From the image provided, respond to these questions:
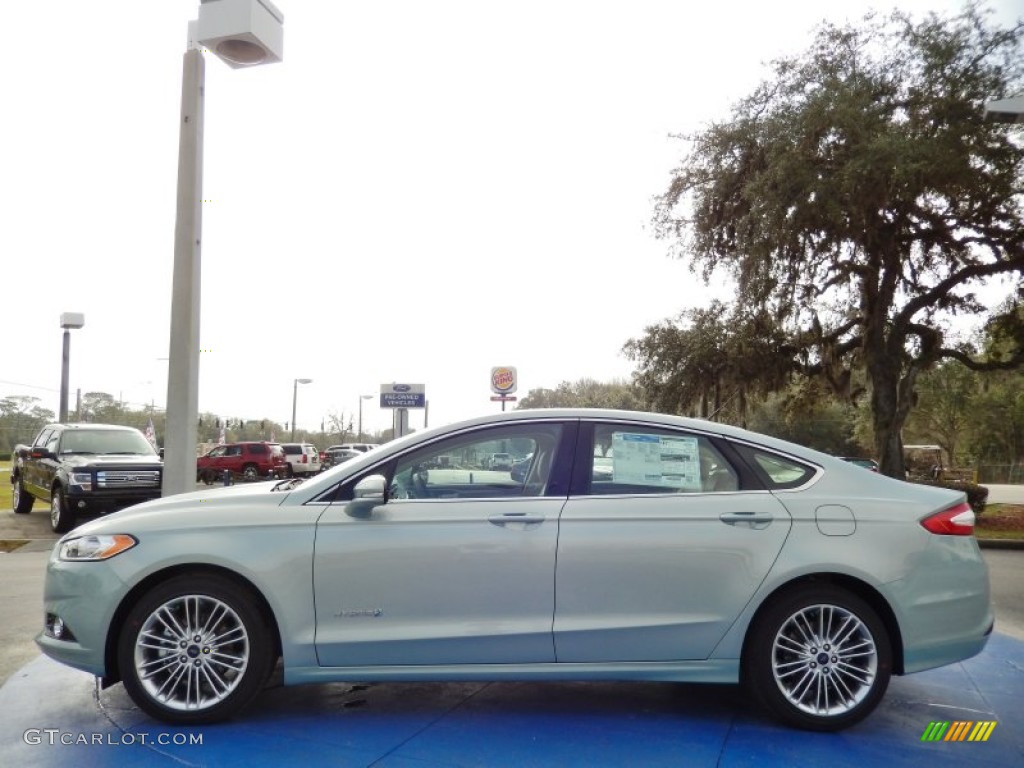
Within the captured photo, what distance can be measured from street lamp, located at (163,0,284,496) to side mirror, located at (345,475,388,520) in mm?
3701

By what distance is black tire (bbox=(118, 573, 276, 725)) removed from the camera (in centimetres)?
432

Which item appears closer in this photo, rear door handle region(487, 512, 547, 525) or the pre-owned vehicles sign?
rear door handle region(487, 512, 547, 525)

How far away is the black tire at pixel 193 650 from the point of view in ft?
14.2

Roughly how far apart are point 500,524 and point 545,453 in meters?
0.50

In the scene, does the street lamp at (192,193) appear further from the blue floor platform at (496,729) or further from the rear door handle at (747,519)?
the rear door handle at (747,519)

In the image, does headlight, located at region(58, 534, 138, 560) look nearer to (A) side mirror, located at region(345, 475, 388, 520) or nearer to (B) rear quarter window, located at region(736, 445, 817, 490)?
(A) side mirror, located at region(345, 475, 388, 520)

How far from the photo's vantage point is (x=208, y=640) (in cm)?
434

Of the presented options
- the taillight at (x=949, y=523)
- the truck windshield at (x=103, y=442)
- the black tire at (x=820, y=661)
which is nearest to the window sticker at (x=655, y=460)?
the black tire at (x=820, y=661)

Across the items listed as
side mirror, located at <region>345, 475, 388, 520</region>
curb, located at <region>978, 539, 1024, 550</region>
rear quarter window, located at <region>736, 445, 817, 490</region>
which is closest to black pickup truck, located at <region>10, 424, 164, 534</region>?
side mirror, located at <region>345, 475, 388, 520</region>

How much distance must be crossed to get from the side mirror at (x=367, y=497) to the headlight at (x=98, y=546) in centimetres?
109

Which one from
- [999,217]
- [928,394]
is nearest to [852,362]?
[999,217]

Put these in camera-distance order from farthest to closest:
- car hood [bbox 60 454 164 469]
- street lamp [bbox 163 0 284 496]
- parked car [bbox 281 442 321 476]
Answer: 1. parked car [bbox 281 442 321 476]
2. car hood [bbox 60 454 164 469]
3. street lamp [bbox 163 0 284 496]

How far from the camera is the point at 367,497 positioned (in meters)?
4.41

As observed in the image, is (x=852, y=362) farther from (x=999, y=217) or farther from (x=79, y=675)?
(x=79, y=675)
